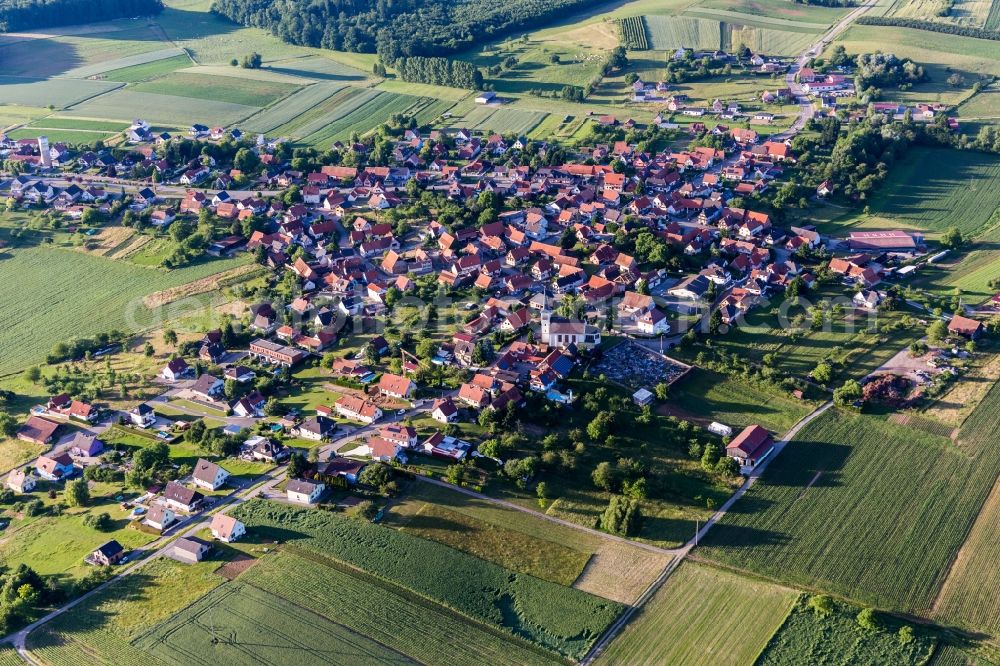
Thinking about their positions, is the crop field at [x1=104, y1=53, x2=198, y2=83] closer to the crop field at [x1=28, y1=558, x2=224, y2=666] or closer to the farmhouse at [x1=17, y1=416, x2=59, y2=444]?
the farmhouse at [x1=17, y1=416, x2=59, y2=444]

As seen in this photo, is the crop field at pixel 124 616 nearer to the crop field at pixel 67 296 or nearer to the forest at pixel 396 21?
the crop field at pixel 67 296

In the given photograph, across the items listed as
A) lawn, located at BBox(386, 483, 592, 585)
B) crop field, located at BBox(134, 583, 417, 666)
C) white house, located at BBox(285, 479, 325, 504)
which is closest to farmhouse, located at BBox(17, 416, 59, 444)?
white house, located at BBox(285, 479, 325, 504)

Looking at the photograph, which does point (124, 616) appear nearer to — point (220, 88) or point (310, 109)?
point (310, 109)

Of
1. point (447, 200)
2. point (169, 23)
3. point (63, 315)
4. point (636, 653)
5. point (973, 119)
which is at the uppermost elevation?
point (169, 23)

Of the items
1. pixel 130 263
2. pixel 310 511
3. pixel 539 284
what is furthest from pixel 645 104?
pixel 310 511

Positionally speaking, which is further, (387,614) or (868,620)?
(387,614)

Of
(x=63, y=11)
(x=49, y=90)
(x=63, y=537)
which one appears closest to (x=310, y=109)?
(x=49, y=90)

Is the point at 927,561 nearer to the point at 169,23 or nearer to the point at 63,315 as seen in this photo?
the point at 63,315
